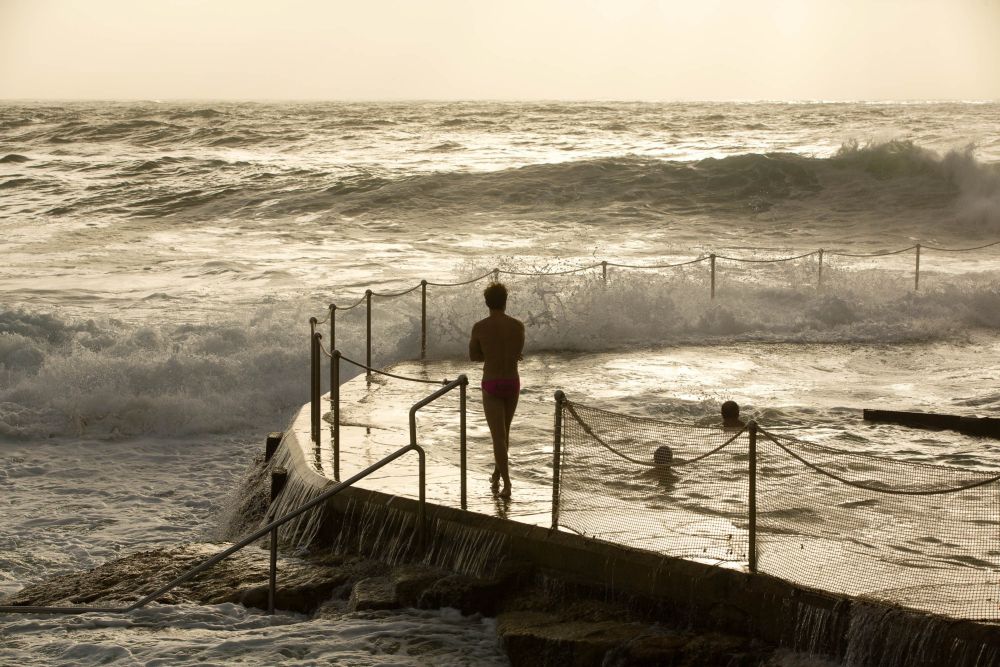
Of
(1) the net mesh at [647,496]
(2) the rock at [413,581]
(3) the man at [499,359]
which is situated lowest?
(2) the rock at [413,581]

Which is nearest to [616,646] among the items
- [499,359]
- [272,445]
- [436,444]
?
[499,359]

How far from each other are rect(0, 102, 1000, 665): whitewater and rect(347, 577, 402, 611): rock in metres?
0.12

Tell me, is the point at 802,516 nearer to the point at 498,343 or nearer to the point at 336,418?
A: the point at 498,343

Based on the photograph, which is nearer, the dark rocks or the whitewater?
the dark rocks

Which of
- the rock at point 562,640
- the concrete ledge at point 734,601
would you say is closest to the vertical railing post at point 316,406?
the concrete ledge at point 734,601

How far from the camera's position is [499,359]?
8047 mm

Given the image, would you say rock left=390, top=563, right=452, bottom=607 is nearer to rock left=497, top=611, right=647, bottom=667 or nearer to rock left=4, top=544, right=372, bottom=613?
rock left=4, top=544, right=372, bottom=613

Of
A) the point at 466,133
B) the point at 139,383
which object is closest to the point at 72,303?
the point at 139,383

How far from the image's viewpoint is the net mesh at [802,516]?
254 inches

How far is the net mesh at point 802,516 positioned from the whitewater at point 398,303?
3.85 ft

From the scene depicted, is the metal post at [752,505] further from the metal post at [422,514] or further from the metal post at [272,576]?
the metal post at [272,576]

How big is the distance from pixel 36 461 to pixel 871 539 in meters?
9.10

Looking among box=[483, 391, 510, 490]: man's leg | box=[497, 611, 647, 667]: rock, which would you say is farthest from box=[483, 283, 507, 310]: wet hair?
box=[497, 611, 647, 667]: rock

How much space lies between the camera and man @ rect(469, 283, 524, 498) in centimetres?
800
